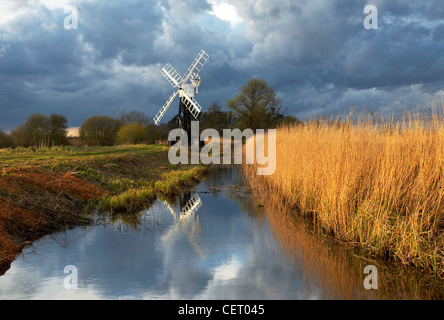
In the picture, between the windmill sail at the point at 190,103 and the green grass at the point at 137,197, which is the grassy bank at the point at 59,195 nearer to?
the green grass at the point at 137,197

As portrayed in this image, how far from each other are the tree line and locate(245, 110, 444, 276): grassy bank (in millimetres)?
8519

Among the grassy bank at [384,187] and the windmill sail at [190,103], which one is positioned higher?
the windmill sail at [190,103]

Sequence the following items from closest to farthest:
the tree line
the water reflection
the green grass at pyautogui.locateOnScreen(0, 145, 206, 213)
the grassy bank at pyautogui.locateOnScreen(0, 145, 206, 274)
Answer: the water reflection
the grassy bank at pyautogui.locateOnScreen(0, 145, 206, 274)
the green grass at pyautogui.locateOnScreen(0, 145, 206, 213)
the tree line

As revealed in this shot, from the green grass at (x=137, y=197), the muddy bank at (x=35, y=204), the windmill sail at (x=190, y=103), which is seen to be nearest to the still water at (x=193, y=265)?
the muddy bank at (x=35, y=204)

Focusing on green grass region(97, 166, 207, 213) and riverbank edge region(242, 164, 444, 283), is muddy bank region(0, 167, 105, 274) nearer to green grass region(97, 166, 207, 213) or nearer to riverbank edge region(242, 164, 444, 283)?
green grass region(97, 166, 207, 213)

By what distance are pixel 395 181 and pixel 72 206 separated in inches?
221

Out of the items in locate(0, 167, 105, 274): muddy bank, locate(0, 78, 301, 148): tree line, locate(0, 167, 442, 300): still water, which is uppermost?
locate(0, 78, 301, 148): tree line

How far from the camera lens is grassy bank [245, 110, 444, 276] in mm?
4070

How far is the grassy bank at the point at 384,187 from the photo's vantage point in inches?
160

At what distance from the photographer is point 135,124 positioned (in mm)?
25688

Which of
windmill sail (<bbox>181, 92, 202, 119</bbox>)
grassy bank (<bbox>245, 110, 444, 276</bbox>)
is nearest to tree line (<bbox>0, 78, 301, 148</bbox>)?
windmill sail (<bbox>181, 92, 202, 119</bbox>)

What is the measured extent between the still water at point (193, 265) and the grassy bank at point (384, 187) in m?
0.34
